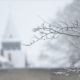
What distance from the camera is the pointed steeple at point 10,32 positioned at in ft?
339

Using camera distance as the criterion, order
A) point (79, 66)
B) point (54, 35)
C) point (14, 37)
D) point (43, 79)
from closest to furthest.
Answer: point (54, 35) → point (79, 66) → point (43, 79) → point (14, 37)

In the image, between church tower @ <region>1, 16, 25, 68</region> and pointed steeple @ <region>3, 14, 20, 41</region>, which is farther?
church tower @ <region>1, 16, 25, 68</region>

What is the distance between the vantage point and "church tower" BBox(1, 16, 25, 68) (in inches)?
4358

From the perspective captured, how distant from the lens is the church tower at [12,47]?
111 meters

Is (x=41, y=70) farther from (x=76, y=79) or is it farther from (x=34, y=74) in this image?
(x=76, y=79)

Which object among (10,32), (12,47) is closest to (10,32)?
(10,32)

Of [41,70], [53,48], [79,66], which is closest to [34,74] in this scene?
[41,70]

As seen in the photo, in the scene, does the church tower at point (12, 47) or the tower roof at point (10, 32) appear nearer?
the tower roof at point (10, 32)

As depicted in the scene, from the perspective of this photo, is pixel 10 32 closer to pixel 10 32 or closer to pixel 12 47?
pixel 10 32

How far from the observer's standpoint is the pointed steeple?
339 feet

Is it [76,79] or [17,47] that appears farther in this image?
[17,47]

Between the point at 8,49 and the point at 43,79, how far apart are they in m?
102

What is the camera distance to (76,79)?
1095cm

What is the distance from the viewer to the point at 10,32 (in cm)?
10988
